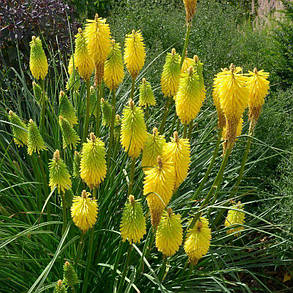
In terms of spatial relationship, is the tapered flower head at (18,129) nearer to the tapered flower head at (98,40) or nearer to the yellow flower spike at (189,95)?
the tapered flower head at (98,40)

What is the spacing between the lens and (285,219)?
3.56m

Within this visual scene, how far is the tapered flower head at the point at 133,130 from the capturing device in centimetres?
224

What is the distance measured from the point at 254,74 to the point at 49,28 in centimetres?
368

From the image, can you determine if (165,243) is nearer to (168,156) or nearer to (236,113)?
(168,156)

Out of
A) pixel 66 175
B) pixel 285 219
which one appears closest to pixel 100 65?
pixel 66 175

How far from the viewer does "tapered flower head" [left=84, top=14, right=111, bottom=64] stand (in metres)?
2.59

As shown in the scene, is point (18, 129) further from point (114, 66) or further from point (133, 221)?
point (133, 221)

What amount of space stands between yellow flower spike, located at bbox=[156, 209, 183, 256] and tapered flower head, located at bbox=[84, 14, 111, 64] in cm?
105

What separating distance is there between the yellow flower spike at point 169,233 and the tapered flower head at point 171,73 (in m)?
0.98

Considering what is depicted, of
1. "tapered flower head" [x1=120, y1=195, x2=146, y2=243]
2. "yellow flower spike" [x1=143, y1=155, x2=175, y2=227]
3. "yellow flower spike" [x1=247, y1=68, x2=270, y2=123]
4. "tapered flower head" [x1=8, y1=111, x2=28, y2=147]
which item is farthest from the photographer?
"tapered flower head" [x1=8, y1=111, x2=28, y2=147]

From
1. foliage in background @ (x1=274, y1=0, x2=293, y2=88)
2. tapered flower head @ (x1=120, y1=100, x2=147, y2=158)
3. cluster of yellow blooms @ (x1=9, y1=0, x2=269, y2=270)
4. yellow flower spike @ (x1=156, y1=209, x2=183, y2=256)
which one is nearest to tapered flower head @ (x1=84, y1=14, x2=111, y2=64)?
cluster of yellow blooms @ (x1=9, y1=0, x2=269, y2=270)

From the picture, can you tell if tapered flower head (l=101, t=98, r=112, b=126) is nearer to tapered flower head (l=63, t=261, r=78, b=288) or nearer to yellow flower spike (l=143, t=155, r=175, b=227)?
yellow flower spike (l=143, t=155, r=175, b=227)

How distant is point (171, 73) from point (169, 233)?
3.67 ft

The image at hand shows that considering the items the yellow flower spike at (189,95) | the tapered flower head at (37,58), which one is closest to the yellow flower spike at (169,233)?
the yellow flower spike at (189,95)
